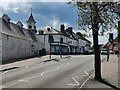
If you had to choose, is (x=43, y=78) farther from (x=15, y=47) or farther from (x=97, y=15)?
(x=15, y=47)

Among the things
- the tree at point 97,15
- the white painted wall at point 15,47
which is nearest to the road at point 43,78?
the tree at point 97,15

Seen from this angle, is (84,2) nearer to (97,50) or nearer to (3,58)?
(97,50)

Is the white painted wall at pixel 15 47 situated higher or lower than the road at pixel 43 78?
higher

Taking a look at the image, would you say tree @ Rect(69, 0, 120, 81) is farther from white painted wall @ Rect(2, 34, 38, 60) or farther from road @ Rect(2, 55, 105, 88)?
white painted wall @ Rect(2, 34, 38, 60)

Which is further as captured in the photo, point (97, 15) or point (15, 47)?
point (15, 47)

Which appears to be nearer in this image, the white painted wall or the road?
the road

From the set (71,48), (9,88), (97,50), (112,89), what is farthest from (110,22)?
(71,48)

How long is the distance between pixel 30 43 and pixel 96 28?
44017mm

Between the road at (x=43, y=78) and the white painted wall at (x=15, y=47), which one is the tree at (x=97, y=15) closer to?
the road at (x=43, y=78)

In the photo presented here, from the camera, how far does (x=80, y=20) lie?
19172 millimetres

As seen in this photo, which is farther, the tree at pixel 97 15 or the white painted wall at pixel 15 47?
the white painted wall at pixel 15 47

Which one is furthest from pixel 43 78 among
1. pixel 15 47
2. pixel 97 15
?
pixel 15 47

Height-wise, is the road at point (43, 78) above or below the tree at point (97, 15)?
below

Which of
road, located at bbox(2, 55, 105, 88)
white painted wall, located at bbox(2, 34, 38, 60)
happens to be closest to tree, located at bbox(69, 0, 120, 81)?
road, located at bbox(2, 55, 105, 88)
